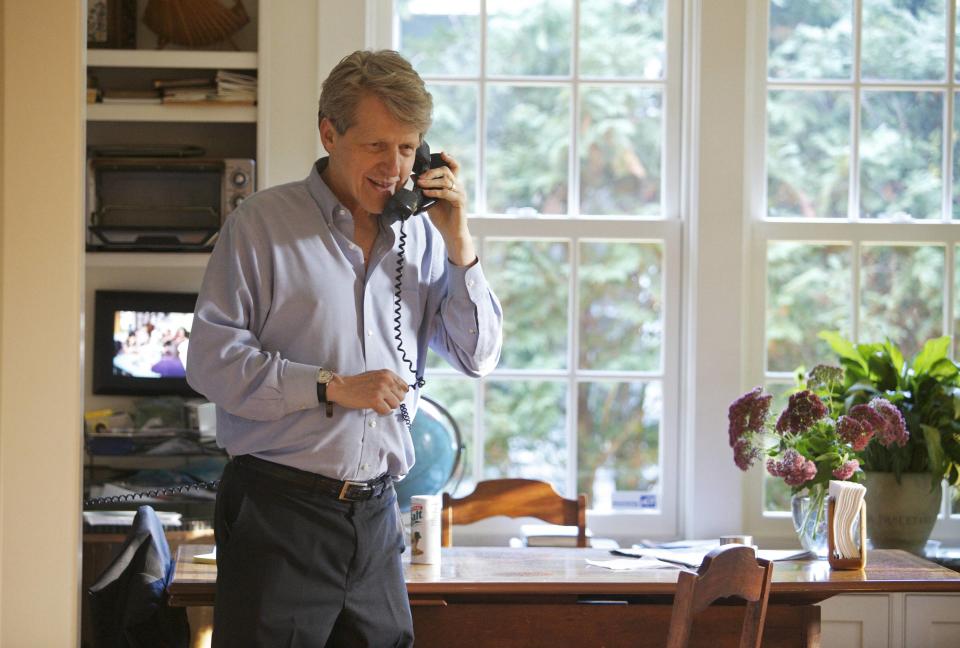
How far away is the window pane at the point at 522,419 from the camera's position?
423 centimetres

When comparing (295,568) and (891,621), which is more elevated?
(295,568)

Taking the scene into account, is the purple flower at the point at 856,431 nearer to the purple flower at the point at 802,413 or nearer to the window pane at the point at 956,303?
the purple flower at the point at 802,413

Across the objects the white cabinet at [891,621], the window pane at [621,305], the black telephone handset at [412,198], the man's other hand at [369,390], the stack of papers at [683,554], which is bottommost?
the white cabinet at [891,621]

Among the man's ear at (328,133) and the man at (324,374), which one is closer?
the man at (324,374)

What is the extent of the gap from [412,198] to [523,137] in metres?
2.13

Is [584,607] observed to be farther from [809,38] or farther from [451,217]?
[809,38]

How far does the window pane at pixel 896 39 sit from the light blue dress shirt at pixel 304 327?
2537 millimetres

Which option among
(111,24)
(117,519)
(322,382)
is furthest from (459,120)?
(322,382)

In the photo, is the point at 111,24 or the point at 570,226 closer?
the point at 111,24

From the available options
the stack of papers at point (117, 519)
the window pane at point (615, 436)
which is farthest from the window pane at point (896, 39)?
the stack of papers at point (117, 519)

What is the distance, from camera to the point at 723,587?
2145 millimetres

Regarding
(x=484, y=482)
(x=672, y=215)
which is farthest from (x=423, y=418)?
(x=672, y=215)

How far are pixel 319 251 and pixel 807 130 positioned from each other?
2570mm

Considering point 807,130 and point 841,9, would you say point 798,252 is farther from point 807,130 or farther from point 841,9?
point 841,9
